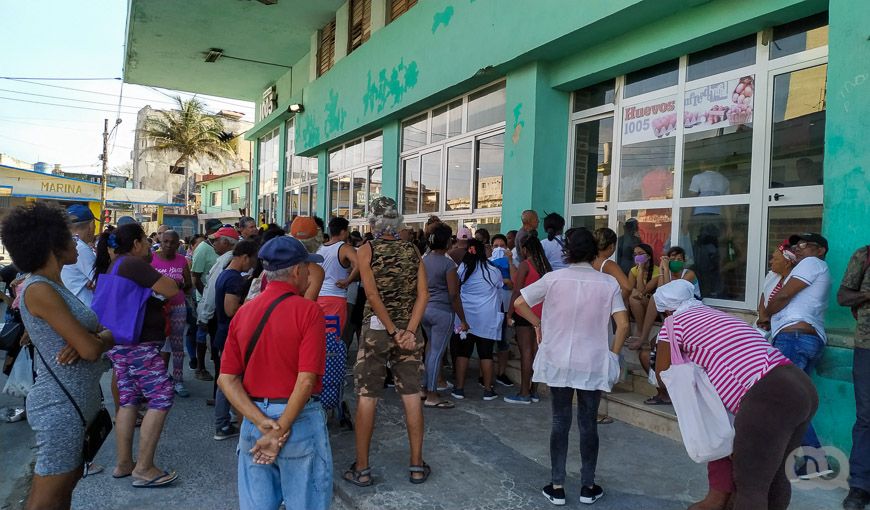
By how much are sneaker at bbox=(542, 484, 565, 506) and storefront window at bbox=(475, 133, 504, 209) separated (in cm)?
516

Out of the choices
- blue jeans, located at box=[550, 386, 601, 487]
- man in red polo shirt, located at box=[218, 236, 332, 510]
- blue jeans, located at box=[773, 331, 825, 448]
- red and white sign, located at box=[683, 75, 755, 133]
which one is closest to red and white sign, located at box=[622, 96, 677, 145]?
red and white sign, located at box=[683, 75, 755, 133]

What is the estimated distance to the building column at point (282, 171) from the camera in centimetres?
1695

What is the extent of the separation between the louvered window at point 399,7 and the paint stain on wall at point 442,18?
1315 mm

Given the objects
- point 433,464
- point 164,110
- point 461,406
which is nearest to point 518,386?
point 461,406

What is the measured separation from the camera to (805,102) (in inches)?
200

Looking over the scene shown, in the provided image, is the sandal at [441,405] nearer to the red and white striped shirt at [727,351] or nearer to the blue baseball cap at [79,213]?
the red and white striped shirt at [727,351]

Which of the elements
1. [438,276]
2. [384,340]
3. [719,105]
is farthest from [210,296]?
[719,105]

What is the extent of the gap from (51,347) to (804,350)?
4.73m

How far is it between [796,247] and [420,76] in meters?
6.59

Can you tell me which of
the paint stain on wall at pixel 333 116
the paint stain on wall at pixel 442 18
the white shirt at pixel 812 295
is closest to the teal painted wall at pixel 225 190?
the paint stain on wall at pixel 333 116

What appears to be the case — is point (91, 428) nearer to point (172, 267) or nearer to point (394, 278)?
point (394, 278)

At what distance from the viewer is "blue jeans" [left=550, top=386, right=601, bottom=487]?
356 cm

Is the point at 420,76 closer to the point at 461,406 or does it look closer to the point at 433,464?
the point at 461,406

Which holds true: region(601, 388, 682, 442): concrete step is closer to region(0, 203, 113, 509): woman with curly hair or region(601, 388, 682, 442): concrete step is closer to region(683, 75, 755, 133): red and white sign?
region(683, 75, 755, 133): red and white sign
